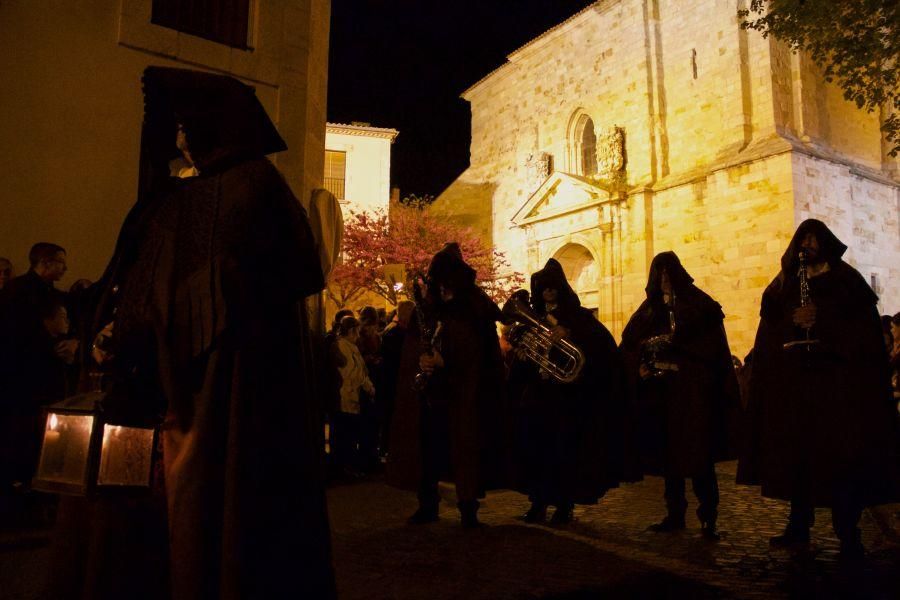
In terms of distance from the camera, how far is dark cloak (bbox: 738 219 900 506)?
16.1 ft

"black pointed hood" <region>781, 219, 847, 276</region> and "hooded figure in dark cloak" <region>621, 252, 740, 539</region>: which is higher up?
"black pointed hood" <region>781, 219, 847, 276</region>

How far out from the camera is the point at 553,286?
21.9 feet

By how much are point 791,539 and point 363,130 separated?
28478 millimetres

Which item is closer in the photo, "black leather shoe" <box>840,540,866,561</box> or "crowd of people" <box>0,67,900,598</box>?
"crowd of people" <box>0,67,900,598</box>

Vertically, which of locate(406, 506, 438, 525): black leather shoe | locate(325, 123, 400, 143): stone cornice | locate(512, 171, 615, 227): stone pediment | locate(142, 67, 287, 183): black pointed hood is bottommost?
locate(406, 506, 438, 525): black leather shoe

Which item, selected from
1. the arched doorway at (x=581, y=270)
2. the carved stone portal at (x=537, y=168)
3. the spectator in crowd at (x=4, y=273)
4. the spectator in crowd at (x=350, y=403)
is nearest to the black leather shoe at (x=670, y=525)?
the spectator in crowd at (x=350, y=403)

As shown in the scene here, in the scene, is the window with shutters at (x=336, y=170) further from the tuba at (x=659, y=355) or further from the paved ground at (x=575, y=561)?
the tuba at (x=659, y=355)

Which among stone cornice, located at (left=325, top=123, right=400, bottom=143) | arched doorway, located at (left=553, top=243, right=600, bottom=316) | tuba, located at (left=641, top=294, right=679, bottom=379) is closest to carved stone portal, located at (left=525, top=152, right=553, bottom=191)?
arched doorway, located at (left=553, top=243, right=600, bottom=316)

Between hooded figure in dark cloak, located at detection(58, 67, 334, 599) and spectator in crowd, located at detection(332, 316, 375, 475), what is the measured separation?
247 inches

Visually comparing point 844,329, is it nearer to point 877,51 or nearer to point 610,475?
point 610,475

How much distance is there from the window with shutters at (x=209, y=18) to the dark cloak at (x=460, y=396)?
539 cm

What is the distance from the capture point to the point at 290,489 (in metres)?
2.40

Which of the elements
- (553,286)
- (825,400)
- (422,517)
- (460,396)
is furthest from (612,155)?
(422,517)

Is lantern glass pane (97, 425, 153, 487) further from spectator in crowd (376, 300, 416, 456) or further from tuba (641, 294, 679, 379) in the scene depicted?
spectator in crowd (376, 300, 416, 456)
